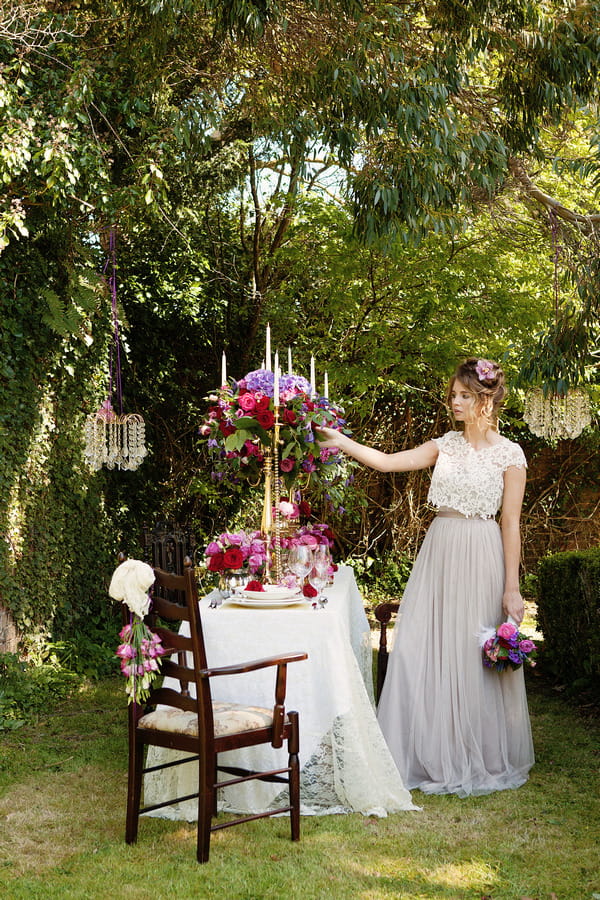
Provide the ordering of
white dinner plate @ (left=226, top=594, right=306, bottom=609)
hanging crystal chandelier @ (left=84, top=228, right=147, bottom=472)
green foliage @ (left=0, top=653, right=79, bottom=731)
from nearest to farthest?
white dinner plate @ (left=226, top=594, right=306, bottom=609) → green foliage @ (left=0, top=653, right=79, bottom=731) → hanging crystal chandelier @ (left=84, top=228, right=147, bottom=472)

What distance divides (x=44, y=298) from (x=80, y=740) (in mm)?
2727

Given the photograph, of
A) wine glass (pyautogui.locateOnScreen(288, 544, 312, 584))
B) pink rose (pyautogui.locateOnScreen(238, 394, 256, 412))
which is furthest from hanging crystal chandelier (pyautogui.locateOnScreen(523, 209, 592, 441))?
pink rose (pyautogui.locateOnScreen(238, 394, 256, 412))

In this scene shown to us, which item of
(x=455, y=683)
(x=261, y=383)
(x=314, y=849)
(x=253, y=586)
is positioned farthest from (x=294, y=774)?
(x=261, y=383)

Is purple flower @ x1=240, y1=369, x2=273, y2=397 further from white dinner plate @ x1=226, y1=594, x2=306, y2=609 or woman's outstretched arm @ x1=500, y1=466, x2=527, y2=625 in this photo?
woman's outstretched arm @ x1=500, y1=466, x2=527, y2=625

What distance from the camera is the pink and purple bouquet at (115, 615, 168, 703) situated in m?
3.12

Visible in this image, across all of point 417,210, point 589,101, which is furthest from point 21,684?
point 589,101

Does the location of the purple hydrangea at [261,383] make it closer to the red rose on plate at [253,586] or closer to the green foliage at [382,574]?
the red rose on plate at [253,586]

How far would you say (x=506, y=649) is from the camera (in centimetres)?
404

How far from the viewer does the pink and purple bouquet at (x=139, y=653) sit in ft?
10.2

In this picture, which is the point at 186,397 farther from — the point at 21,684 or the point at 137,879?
the point at 137,879

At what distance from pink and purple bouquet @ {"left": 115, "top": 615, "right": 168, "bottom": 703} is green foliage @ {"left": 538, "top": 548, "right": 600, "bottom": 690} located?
3249 mm

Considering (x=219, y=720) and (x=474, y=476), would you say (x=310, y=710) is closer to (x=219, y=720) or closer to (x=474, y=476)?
(x=219, y=720)

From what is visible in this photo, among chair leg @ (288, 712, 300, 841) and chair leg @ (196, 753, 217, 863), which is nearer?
chair leg @ (196, 753, 217, 863)

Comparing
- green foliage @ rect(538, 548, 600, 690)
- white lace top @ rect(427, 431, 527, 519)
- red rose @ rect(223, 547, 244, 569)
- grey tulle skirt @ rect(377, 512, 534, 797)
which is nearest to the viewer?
red rose @ rect(223, 547, 244, 569)
